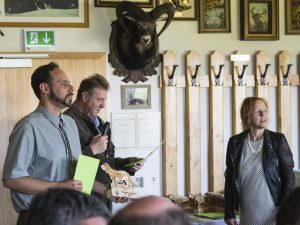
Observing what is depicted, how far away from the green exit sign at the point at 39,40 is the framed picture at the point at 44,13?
53 millimetres

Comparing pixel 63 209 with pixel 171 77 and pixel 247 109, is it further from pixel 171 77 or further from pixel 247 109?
pixel 171 77

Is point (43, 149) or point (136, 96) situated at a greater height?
point (136, 96)

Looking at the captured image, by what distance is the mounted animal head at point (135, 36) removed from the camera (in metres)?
3.92

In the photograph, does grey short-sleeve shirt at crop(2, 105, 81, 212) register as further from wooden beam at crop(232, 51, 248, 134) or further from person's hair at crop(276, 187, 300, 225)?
wooden beam at crop(232, 51, 248, 134)

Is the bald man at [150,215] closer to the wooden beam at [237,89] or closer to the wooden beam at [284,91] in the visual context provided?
the wooden beam at [237,89]

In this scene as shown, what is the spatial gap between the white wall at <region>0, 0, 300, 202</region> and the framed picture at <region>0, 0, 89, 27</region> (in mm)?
51

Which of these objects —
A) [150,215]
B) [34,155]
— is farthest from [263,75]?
[150,215]

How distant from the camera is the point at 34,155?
2.42m

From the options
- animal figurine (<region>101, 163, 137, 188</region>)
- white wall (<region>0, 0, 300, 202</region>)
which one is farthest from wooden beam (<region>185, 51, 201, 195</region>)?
animal figurine (<region>101, 163, 137, 188</region>)

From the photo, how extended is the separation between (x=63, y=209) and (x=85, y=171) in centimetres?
147

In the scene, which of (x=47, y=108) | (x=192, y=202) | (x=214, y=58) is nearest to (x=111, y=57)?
(x=214, y=58)

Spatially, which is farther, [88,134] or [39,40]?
[39,40]

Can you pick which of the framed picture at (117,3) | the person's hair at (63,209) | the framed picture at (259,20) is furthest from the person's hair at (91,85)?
the person's hair at (63,209)

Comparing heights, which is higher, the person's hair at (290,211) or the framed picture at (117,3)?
the framed picture at (117,3)
